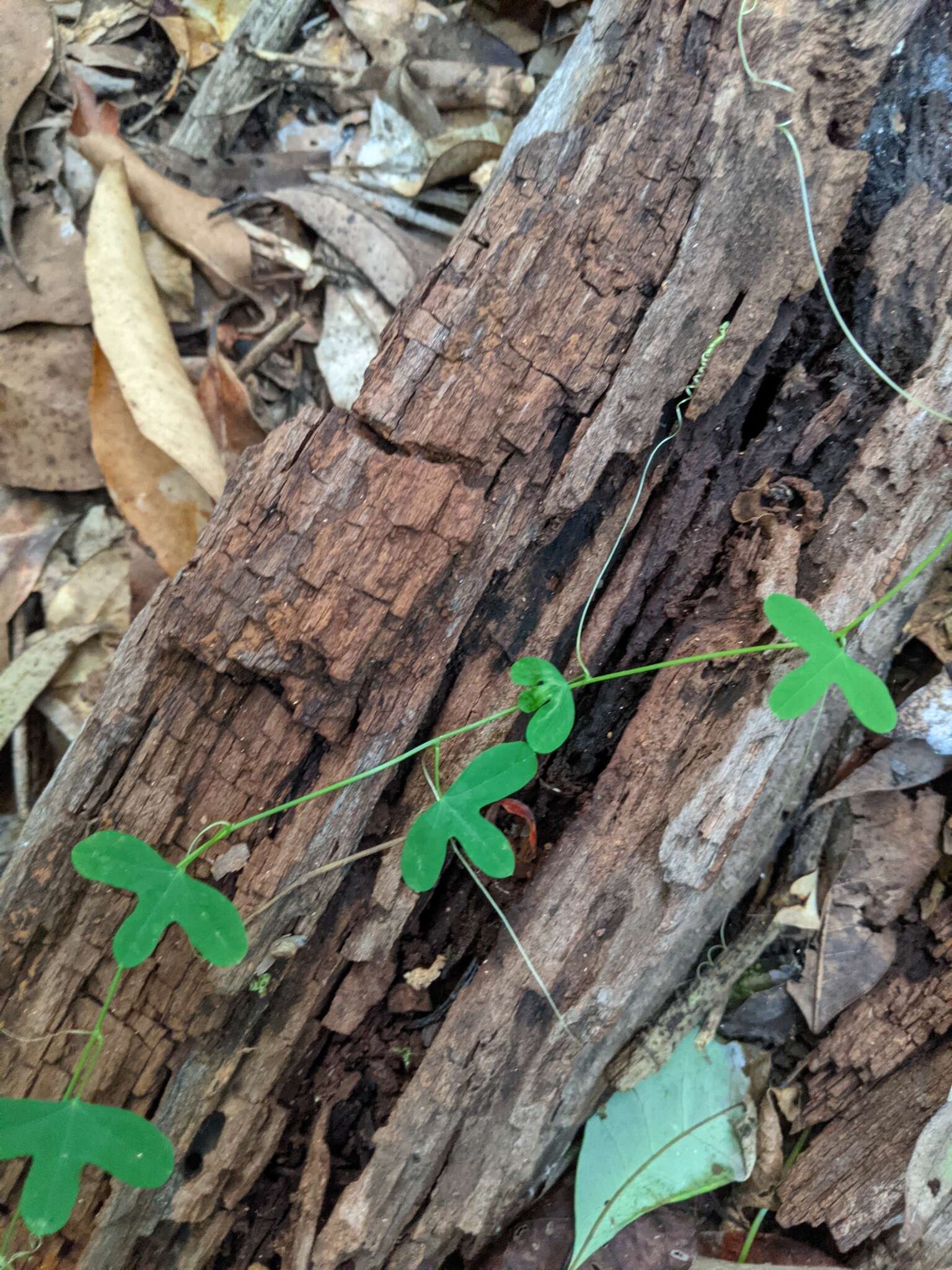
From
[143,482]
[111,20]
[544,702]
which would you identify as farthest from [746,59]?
[111,20]

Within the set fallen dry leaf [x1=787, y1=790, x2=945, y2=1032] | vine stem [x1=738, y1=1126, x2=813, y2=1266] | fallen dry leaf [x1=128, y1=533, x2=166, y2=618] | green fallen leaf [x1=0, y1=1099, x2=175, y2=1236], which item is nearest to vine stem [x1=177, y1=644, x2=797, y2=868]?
green fallen leaf [x1=0, y1=1099, x2=175, y2=1236]

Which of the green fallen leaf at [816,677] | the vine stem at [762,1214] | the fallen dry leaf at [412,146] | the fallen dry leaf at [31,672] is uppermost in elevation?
the fallen dry leaf at [412,146]

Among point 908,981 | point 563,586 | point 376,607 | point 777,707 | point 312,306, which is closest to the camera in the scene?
point 777,707

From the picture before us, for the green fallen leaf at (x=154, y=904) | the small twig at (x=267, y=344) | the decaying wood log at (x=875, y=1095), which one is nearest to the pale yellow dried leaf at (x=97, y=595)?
the small twig at (x=267, y=344)

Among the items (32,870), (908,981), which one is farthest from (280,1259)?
(908,981)

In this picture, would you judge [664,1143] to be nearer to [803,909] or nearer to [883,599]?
[803,909]

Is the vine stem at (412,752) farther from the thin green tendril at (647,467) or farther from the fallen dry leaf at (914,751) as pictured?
the fallen dry leaf at (914,751)

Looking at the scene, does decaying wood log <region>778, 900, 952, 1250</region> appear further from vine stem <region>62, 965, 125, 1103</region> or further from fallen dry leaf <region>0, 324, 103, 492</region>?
fallen dry leaf <region>0, 324, 103, 492</region>

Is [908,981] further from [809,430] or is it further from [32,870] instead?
[32,870]
